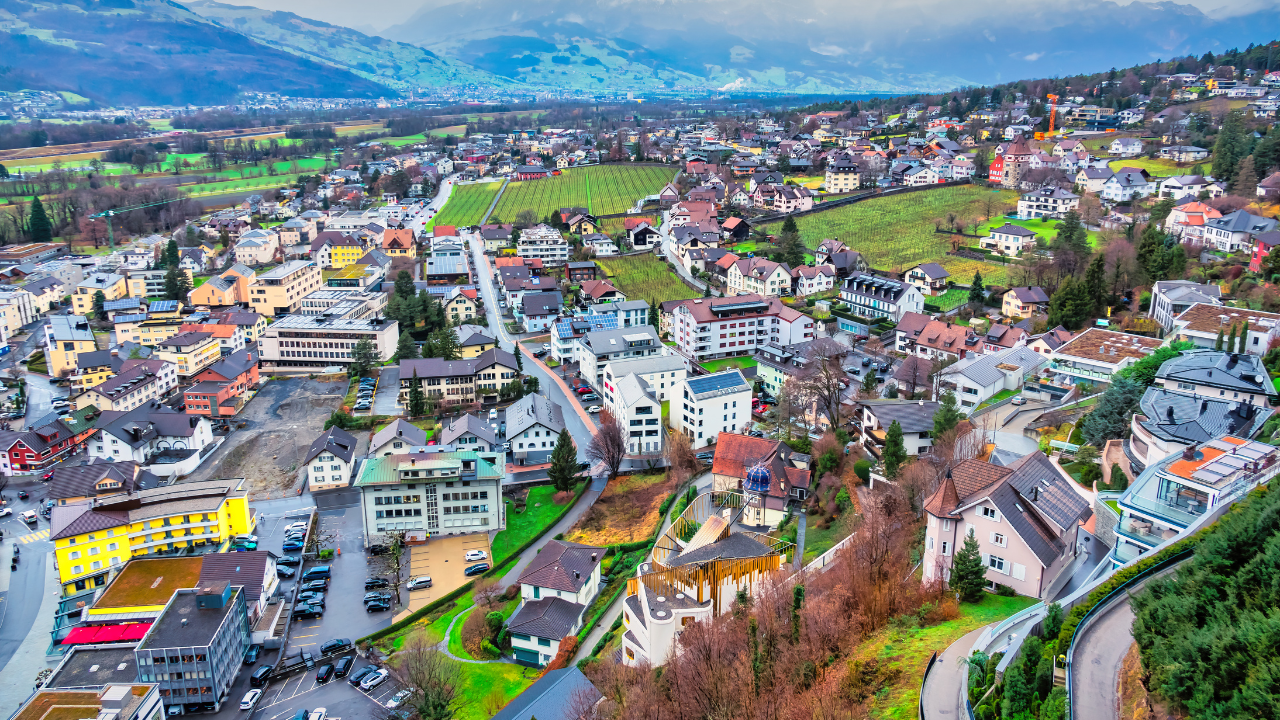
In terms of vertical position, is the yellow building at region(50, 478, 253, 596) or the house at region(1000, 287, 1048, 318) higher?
the house at region(1000, 287, 1048, 318)

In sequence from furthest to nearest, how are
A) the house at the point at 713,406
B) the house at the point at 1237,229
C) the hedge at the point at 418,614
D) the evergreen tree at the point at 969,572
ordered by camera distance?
the house at the point at 1237,229 < the house at the point at 713,406 < the hedge at the point at 418,614 < the evergreen tree at the point at 969,572

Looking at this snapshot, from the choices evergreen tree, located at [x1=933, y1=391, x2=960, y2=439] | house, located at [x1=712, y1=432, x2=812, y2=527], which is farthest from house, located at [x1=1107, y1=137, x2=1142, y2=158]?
house, located at [x1=712, y1=432, x2=812, y2=527]

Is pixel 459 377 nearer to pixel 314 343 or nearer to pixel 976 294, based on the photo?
pixel 314 343

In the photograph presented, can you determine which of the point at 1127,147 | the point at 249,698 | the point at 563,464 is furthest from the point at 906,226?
the point at 249,698

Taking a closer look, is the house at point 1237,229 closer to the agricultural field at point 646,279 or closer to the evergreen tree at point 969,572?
the agricultural field at point 646,279

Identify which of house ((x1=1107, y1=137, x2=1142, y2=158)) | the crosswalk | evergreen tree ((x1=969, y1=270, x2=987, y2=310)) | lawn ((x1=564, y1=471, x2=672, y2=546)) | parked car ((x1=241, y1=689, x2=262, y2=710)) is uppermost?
house ((x1=1107, y1=137, x2=1142, y2=158))

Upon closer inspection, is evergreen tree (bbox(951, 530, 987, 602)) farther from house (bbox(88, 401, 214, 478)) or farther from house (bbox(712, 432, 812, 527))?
house (bbox(88, 401, 214, 478))

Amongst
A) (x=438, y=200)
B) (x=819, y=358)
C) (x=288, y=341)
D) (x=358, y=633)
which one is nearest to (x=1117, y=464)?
(x=819, y=358)

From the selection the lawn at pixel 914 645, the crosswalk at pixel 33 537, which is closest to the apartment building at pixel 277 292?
the crosswalk at pixel 33 537

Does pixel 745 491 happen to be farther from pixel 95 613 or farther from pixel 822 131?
pixel 822 131
